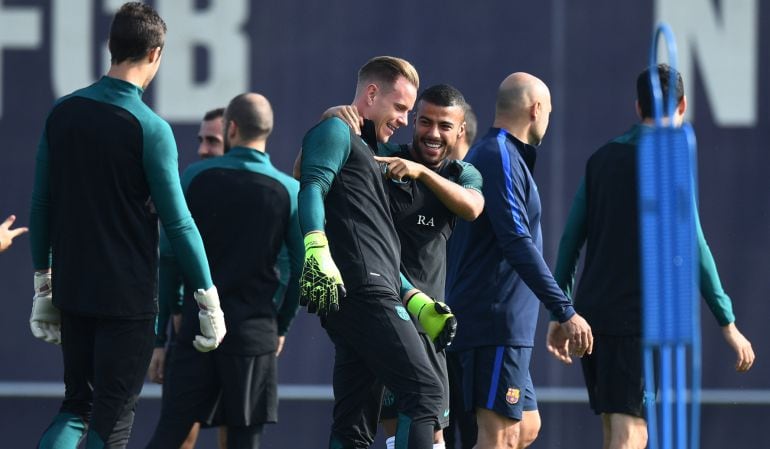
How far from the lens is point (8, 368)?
6.92 metres

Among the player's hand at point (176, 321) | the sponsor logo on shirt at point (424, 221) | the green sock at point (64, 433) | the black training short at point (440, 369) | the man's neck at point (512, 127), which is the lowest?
the green sock at point (64, 433)

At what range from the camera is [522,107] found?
5164mm

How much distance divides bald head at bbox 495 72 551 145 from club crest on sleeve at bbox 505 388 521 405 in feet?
3.45

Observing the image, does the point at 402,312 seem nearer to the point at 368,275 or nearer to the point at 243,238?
the point at 368,275

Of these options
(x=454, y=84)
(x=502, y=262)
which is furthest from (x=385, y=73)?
(x=454, y=84)

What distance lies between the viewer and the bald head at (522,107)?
517 centimetres

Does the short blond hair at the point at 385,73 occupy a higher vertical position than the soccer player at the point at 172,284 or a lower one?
higher

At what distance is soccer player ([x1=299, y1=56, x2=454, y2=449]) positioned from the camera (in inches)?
161

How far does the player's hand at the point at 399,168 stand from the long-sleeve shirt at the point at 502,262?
2.17 feet

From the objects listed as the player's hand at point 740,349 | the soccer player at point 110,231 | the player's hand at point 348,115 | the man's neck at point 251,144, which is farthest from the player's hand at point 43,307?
the player's hand at point 740,349

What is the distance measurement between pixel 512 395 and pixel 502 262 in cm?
54

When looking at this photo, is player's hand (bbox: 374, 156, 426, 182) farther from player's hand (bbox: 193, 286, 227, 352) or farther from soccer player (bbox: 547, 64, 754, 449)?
soccer player (bbox: 547, 64, 754, 449)

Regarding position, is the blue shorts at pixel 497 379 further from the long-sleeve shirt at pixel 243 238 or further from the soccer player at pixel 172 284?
the soccer player at pixel 172 284

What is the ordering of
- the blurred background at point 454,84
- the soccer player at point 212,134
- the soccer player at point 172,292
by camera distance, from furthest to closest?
1. the blurred background at point 454,84
2. the soccer player at point 212,134
3. the soccer player at point 172,292
